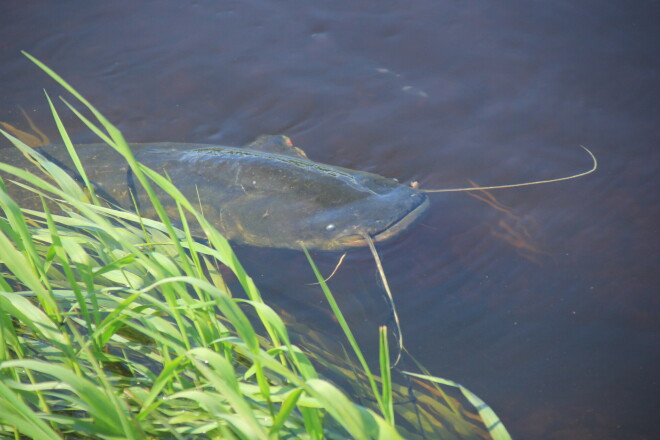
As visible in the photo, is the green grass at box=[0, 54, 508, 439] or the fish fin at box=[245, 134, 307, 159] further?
the fish fin at box=[245, 134, 307, 159]

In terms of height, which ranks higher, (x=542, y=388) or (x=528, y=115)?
(x=528, y=115)

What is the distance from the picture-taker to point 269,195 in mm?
2688

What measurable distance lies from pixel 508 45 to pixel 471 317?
2313mm

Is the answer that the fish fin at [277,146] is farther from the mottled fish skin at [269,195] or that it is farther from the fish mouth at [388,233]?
the fish mouth at [388,233]

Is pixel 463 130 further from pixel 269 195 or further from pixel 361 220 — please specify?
pixel 269 195

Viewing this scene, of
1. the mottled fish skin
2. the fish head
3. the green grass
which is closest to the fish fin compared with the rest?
the mottled fish skin

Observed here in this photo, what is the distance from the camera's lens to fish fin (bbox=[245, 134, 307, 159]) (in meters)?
3.28

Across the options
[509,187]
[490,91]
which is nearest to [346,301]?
[509,187]

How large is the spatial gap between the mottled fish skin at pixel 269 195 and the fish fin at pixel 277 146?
0.48ft

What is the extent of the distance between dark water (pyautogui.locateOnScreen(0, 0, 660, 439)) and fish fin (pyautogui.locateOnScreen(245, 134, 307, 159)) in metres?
0.27

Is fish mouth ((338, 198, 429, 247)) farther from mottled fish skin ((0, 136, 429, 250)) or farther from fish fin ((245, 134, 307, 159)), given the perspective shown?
fish fin ((245, 134, 307, 159))

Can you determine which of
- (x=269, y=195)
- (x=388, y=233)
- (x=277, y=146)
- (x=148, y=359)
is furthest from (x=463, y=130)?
(x=148, y=359)

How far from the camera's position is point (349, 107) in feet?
12.4

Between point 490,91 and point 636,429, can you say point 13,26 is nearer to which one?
point 490,91
